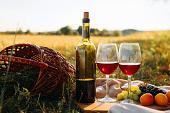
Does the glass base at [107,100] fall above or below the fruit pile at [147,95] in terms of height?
below

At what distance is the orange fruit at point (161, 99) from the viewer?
356cm

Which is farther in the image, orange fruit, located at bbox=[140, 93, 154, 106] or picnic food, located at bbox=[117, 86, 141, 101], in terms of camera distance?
picnic food, located at bbox=[117, 86, 141, 101]

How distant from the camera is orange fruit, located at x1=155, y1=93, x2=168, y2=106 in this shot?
11.7 feet

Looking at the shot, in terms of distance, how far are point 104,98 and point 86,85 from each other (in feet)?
0.62

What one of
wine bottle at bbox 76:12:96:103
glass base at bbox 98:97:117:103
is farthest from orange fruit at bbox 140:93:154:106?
wine bottle at bbox 76:12:96:103

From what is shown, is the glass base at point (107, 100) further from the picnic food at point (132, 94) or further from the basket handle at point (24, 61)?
the basket handle at point (24, 61)

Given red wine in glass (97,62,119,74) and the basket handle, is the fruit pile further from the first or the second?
the basket handle

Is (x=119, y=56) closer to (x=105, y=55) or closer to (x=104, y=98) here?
(x=105, y=55)

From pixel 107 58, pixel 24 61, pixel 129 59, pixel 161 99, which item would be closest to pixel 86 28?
pixel 107 58

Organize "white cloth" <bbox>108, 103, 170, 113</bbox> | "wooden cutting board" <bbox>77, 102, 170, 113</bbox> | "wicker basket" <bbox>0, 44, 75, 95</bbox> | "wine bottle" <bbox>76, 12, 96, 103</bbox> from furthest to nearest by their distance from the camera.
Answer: "wine bottle" <bbox>76, 12, 96, 103</bbox>
"wicker basket" <bbox>0, 44, 75, 95</bbox>
"wooden cutting board" <bbox>77, 102, 170, 113</bbox>
"white cloth" <bbox>108, 103, 170, 113</bbox>

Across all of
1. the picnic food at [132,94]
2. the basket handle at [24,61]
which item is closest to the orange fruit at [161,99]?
the picnic food at [132,94]

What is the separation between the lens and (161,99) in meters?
3.57

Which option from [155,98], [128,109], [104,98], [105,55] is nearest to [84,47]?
[105,55]

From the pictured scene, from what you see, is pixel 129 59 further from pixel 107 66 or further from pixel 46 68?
pixel 46 68
